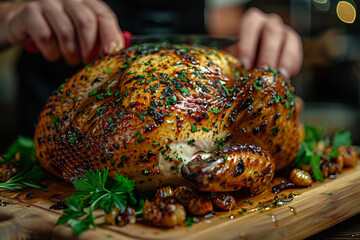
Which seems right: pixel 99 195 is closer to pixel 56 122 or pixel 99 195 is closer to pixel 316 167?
pixel 56 122

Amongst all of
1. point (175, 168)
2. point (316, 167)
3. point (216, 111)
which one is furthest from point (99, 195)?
point (316, 167)

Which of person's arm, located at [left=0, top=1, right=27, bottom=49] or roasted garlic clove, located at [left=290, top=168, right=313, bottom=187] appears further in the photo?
person's arm, located at [left=0, top=1, right=27, bottom=49]

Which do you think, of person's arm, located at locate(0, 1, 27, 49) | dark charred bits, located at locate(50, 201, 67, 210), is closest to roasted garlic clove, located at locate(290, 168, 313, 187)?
dark charred bits, located at locate(50, 201, 67, 210)

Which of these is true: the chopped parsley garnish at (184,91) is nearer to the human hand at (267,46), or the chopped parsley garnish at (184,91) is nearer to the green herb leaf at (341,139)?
the human hand at (267,46)

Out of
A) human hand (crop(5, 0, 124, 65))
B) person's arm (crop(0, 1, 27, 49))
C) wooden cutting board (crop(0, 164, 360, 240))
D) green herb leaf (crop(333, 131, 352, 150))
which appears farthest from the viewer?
person's arm (crop(0, 1, 27, 49))

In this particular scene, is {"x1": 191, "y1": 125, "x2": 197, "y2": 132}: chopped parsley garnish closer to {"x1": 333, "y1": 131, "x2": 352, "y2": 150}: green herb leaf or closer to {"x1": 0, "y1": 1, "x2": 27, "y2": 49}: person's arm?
{"x1": 333, "y1": 131, "x2": 352, "y2": 150}: green herb leaf

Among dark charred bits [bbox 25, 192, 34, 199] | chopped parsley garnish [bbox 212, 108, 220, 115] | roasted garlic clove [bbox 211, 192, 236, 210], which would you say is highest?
chopped parsley garnish [bbox 212, 108, 220, 115]

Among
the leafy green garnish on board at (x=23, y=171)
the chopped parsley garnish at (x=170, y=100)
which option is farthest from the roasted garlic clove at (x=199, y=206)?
the leafy green garnish on board at (x=23, y=171)
